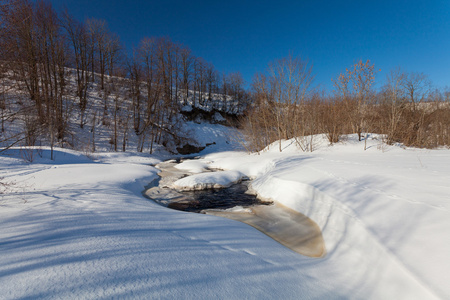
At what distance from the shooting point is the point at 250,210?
18.0ft

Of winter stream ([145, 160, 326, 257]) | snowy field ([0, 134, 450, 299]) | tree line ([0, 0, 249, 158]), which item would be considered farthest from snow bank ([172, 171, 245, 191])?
tree line ([0, 0, 249, 158])

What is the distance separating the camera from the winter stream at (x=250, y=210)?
3.74 m

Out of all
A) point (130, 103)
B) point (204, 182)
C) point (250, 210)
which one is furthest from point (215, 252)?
point (130, 103)

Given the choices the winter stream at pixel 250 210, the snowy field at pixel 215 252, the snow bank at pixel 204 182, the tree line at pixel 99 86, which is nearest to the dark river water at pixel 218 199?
the winter stream at pixel 250 210

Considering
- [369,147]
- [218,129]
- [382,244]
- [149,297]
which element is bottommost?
[382,244]

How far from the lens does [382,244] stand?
2.57m

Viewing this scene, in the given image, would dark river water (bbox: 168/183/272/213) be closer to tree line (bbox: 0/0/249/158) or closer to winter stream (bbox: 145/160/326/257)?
winter stream (bbox: 145/160/326/257)

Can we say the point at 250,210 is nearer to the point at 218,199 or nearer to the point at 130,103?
the point at 218,199

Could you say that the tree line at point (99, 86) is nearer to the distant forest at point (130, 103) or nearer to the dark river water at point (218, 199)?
the distant forest at point (130, 103)

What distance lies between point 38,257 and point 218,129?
31966 mm

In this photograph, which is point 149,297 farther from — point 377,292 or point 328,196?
point 328,196

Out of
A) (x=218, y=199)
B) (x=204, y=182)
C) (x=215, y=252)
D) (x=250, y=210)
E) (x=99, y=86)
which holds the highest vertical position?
(x=99, y=86)

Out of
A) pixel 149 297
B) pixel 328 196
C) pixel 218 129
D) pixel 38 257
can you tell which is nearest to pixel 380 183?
pixel 328 196

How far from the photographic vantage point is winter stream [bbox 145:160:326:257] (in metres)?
3.74
